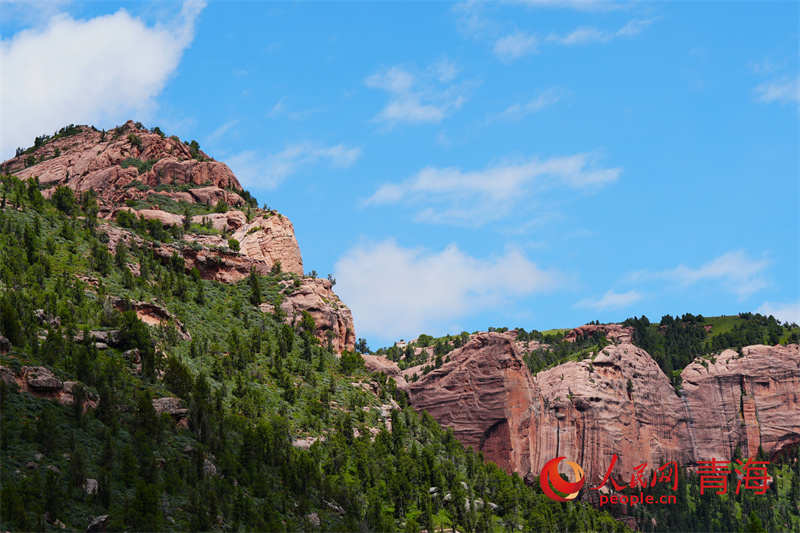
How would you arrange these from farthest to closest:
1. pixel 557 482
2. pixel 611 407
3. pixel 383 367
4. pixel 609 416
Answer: pixel 611 407 < pixel 609 416 < pixel 557 482 < pixel 383 367

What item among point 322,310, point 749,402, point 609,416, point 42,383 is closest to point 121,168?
point 322,310

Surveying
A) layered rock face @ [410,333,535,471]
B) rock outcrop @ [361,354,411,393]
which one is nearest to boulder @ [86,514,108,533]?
rock outcrop @ [361,354,411,393]

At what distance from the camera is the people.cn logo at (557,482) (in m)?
143

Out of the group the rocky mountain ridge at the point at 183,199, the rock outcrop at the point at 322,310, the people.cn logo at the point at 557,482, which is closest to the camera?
the rock outcrop at the point at 322,310

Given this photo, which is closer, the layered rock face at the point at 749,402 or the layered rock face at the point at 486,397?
the layered rock face at the point at 486,397

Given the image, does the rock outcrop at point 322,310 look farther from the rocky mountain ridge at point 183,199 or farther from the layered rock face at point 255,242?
the layered rock face at point 255,242

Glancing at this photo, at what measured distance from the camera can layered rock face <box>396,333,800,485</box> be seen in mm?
157000

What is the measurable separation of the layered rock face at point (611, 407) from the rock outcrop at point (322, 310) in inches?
1126

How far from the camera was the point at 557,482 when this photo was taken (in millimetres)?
151125

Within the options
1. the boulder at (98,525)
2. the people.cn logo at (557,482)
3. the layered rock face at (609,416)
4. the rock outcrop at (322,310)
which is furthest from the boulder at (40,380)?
the layered rock face at (609,416)

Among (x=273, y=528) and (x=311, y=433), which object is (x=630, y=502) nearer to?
(x=311, y=433)

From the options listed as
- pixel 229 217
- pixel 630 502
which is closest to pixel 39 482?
pixel 229 217

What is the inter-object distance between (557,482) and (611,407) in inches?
1103

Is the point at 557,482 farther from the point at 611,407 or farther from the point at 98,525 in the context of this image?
the point at 98,525
